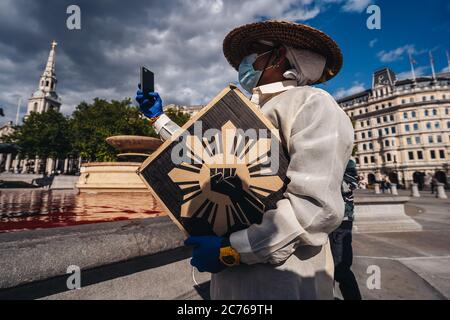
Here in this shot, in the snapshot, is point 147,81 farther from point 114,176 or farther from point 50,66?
point 50,66

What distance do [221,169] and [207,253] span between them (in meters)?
0.39

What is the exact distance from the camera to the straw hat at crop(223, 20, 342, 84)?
1297 mm

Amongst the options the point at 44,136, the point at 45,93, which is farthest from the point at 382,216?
the point at 45,93

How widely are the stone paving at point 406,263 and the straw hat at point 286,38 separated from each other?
7.92 ft

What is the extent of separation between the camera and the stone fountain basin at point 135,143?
10420 millimetres

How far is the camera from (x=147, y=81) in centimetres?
138

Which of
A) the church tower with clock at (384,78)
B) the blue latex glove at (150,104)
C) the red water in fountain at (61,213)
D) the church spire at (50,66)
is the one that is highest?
the church spire at (50,66)

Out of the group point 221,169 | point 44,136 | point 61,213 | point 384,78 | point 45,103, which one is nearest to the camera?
point 221,169

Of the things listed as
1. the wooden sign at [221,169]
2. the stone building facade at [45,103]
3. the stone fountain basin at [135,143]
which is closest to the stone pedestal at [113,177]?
the stone fountain basin at [135,143]

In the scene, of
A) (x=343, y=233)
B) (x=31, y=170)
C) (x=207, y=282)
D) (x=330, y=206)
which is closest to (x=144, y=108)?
(x=330, y=206)

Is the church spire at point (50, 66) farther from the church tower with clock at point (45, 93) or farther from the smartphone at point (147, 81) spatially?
the smartphone at point (147, 81)

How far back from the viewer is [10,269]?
1.11 meters

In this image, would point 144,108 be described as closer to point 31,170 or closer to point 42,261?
point 42,261

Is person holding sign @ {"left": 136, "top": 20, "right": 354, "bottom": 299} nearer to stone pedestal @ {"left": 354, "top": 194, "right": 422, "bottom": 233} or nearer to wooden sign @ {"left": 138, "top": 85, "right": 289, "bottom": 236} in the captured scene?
wooden sign @ {"left": 138, "top": 85, "right": 289, "bottom": 236}
